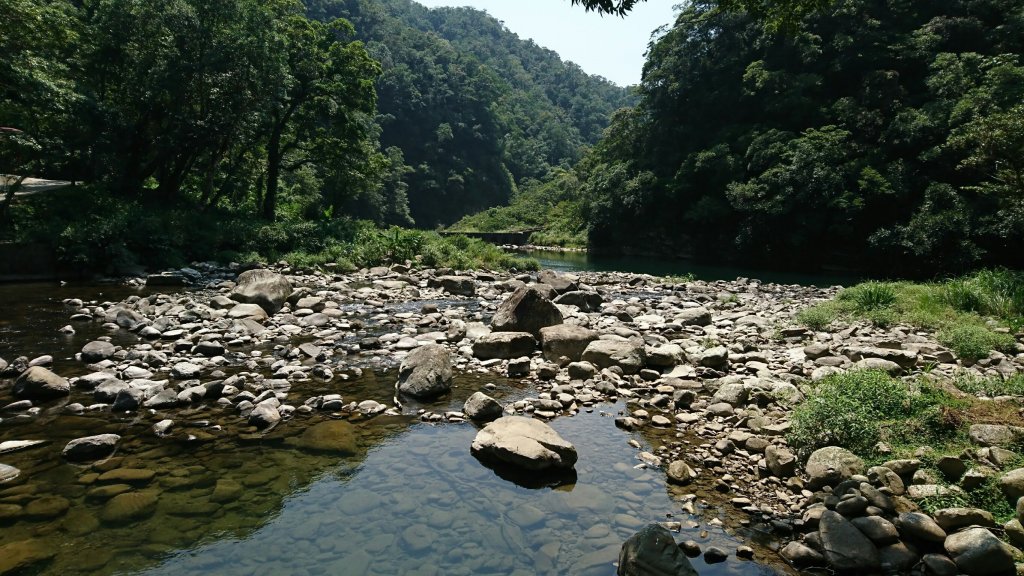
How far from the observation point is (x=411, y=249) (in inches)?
984

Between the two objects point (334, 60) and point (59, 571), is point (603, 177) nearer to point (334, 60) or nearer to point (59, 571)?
point (334, 60)

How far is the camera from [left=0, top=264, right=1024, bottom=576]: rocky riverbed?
434 centimetres

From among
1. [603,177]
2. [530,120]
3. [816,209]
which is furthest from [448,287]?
[530,120]

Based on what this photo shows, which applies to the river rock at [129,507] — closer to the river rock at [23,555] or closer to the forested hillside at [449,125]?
the river rock at [23,555]

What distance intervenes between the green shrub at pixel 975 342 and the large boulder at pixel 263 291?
13.8m

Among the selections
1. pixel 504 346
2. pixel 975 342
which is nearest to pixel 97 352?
pixel 504 346

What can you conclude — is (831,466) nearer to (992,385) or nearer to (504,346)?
(992,385)

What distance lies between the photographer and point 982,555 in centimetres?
365

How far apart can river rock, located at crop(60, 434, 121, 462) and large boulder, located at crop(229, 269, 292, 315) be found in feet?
24.7

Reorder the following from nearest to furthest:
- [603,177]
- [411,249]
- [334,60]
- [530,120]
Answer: [411,249], [334,60], [603,177], [530,120]

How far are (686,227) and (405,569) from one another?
41.4m

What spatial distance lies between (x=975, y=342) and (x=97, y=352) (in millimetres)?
14152

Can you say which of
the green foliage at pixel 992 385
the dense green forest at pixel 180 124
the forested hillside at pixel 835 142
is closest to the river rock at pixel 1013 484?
the green foliage at pixel 992 385

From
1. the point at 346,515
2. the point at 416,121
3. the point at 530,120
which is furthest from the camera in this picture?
the point at 530,120
